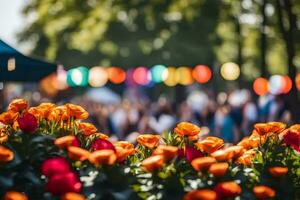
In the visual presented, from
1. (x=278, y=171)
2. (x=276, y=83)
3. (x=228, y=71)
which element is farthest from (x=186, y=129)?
(x=228, y=71)

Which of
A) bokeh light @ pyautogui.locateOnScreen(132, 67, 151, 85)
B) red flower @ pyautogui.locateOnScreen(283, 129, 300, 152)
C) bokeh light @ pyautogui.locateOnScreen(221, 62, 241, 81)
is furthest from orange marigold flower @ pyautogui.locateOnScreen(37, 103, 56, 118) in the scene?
bokeh light @ pyautogui.locateOnScreen(132, 67, 151, 85)

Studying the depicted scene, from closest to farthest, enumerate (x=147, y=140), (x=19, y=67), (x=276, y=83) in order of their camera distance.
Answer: (x=147, y=140) < (x=19, y=67) < (x=276, y=83)

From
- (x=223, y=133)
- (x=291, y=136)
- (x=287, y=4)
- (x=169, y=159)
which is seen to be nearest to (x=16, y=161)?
(x=169, y=159)

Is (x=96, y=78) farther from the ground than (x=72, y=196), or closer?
closer

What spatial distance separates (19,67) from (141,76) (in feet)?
80.1

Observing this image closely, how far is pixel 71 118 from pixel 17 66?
5.12m

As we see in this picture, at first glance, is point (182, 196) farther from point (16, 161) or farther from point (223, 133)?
point (223, 133)

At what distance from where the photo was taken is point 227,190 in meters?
4.41

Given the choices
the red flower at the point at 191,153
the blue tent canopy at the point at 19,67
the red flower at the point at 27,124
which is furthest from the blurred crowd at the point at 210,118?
the red flower at the point at 27,124

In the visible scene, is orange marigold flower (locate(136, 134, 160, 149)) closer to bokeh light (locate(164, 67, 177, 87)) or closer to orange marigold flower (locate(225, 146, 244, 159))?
orange marigold flower (locate(225, 146, 244, 159))

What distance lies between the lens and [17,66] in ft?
35.5

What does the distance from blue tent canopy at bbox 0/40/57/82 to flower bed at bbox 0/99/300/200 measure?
366cm

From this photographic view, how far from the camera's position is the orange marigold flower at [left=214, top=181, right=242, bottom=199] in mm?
4406

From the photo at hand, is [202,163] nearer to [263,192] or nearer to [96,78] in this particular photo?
[263,192]
